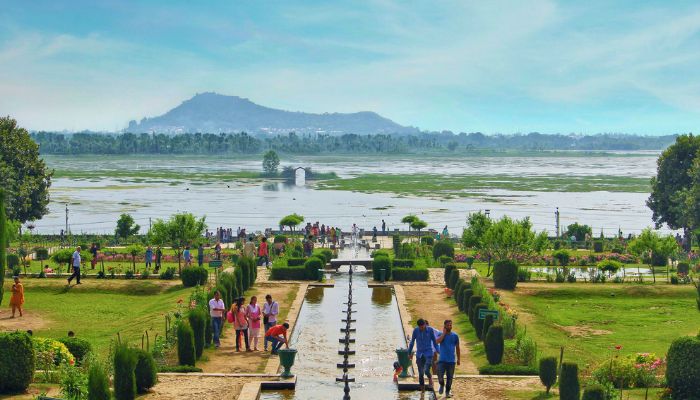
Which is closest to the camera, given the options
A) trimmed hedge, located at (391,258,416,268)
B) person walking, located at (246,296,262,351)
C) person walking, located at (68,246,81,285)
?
person walking, located at (246,296,262,351)

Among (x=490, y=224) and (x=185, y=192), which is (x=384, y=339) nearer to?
(x=490, y=224)

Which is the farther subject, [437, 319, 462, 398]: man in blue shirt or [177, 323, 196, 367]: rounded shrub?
[177, 323, 196, 367]: rounded shrub

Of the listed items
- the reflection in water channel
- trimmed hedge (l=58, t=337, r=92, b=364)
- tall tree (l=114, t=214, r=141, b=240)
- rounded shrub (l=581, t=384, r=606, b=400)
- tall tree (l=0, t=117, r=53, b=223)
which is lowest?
the reflection in water channel

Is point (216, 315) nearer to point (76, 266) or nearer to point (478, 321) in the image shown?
point (478, 321)

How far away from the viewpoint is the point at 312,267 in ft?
131

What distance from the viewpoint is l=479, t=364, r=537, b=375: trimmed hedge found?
2214 cm

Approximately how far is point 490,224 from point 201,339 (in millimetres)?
24577

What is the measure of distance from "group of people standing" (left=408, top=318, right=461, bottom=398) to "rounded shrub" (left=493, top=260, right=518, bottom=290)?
1684cm

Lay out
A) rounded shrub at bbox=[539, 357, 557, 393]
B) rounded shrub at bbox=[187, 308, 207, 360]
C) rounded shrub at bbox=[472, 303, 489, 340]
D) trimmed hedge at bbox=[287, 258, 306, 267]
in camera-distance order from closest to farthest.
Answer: rounded shrub at bbox=[539, 357, 557, 393] → rounded shrub at bbox=[187, 308, 207, 360] → rounded shrub at bbox=[472, 303, 489, 340] → trimmed hedge at bbox=[287, 258, 306, 267]

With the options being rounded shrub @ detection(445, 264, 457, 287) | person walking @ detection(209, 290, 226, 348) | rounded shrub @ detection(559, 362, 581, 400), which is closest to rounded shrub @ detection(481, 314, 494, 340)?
rounded shrub @ detection(559, 362, 581, 400)

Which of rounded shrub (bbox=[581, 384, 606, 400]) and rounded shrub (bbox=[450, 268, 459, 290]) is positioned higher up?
rounded shrub (bbox=[450, 268, 459, 290])

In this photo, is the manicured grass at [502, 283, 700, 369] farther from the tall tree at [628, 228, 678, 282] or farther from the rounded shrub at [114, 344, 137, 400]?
the rounded shrub at [114, 344, 137, 400]

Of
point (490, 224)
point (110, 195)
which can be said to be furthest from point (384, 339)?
point (110, 195)

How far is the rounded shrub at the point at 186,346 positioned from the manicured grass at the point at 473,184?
95900 millimetres
